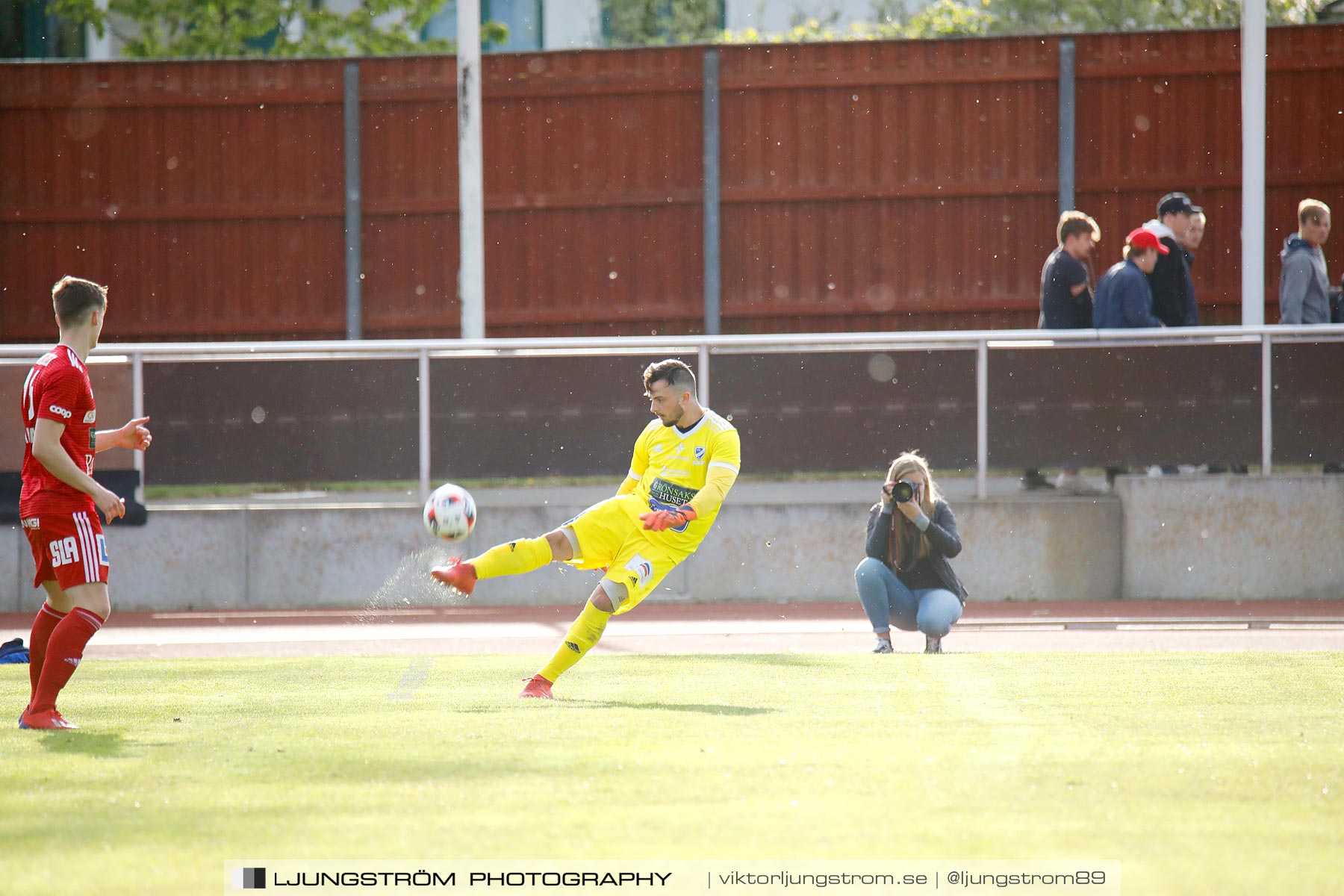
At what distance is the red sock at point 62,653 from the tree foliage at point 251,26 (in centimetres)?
1713

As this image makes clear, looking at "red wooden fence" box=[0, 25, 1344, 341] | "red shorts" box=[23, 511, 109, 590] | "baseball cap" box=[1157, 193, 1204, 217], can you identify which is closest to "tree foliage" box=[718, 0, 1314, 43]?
"red wooden fence" box=[0, 25, 1344, 341]

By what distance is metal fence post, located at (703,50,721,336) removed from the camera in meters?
18.7

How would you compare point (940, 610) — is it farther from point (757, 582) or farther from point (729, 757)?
point (729, 757)

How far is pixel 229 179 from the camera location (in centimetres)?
1908

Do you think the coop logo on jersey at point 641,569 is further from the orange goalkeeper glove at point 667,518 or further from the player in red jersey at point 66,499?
the player in red jersey at point 66,499

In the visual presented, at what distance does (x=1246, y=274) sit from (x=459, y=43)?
Answer: 7.81 m

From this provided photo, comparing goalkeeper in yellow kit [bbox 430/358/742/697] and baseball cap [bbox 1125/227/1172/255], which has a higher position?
baseball cap [bbox 1125/227/1172/255]

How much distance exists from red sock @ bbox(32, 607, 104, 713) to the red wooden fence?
12544mm

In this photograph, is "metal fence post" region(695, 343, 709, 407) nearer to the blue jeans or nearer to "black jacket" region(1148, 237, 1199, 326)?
the blue jeans

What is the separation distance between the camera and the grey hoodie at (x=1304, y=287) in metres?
13.2

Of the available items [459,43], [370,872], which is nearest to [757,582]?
[459,43]

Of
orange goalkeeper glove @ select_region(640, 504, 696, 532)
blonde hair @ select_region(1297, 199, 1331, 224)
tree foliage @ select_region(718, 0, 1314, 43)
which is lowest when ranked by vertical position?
orange goalkeeper glove @ select_region(640, 504, 696, 532)

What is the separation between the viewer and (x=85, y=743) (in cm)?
620

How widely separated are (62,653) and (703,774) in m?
2.87
